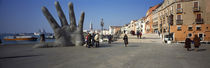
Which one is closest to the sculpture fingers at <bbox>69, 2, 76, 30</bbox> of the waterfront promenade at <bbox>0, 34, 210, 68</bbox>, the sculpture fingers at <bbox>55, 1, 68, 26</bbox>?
the sculpture fingers at <bbox>55, 1, 68, 26</bbox>

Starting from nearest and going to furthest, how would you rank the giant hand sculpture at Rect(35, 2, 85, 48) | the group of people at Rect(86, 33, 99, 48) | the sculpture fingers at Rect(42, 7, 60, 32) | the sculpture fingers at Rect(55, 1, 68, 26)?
1. the sculpture fingers at Rect(42, 7, 60, 32)
2. the group of people at Rect(86, 33, 99, 48)
3. the giant hand sculpture at Rect(35, 2, 85, 48)
4. the sculpture fingers at Rect(55, 1, 68, 26)

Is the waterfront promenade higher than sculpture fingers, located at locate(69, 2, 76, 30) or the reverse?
the reverse

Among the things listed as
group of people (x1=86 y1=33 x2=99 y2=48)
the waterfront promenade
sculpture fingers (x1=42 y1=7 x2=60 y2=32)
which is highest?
sculpture fingers (x1=42 y1=7 x2=60 y2=32)

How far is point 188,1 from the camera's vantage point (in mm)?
30656

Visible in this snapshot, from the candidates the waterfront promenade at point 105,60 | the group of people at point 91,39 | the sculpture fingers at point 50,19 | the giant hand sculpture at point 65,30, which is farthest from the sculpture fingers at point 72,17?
the waterfront promenade at point 105,60

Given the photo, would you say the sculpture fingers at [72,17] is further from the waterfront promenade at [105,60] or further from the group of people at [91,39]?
the waterfront promenade at [105,60]

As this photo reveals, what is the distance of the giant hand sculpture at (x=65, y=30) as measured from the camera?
45.8 ft

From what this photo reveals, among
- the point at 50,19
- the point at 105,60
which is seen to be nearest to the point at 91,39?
the point at 50,19

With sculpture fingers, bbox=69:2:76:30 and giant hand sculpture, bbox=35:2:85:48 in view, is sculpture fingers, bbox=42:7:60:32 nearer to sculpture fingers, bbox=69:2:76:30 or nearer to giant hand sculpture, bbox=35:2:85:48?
giant hand sculpture, bbox=35:2:85:48

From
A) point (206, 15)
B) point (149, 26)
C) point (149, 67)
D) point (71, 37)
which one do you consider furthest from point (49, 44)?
point (149, 26)

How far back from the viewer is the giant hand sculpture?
13969 millimetres

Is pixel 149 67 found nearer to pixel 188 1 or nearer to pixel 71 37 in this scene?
pixel 71 37

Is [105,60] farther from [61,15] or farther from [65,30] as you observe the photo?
[61,15]

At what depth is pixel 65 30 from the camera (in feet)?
48.5
